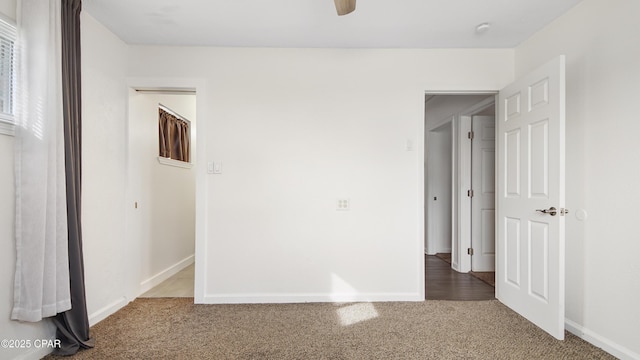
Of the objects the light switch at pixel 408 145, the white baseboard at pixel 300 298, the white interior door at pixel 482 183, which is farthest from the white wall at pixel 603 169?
the white interior door at pixel 482 183

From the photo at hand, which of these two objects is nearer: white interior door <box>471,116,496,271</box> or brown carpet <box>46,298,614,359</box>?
brown carpet <box>46,298,614,359</box>

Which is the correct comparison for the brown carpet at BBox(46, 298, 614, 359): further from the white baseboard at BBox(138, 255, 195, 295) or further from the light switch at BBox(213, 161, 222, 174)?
the light switch at BBox(213, 161, 222, 174)

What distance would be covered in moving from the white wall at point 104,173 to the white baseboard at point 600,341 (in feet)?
11.8

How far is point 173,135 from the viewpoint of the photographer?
4.05 m

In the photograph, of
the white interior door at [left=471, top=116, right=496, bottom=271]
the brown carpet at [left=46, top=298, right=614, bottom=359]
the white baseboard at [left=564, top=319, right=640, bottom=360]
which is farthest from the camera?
the white interior door at [left=471, top=116, right=496, bottom=271]

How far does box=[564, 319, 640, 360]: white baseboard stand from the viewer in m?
1.92

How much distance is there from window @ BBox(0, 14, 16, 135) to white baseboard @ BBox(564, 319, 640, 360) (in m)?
3.86

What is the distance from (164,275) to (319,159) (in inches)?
90.9

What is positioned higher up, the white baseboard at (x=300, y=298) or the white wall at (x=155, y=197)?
the white wall at (x=155, y=197)

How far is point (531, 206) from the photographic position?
246 centimetres

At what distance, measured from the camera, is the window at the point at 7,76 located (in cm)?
177

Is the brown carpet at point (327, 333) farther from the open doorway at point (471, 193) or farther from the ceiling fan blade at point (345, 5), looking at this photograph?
the ceiling fan blade at point (345, 5)

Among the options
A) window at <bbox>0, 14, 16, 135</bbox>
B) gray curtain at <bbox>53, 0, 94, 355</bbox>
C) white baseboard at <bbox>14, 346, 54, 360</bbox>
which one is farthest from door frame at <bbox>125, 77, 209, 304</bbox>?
window at <bbox>0, 14, 16, 135</bbox>

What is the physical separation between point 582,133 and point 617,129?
9.7 inches
